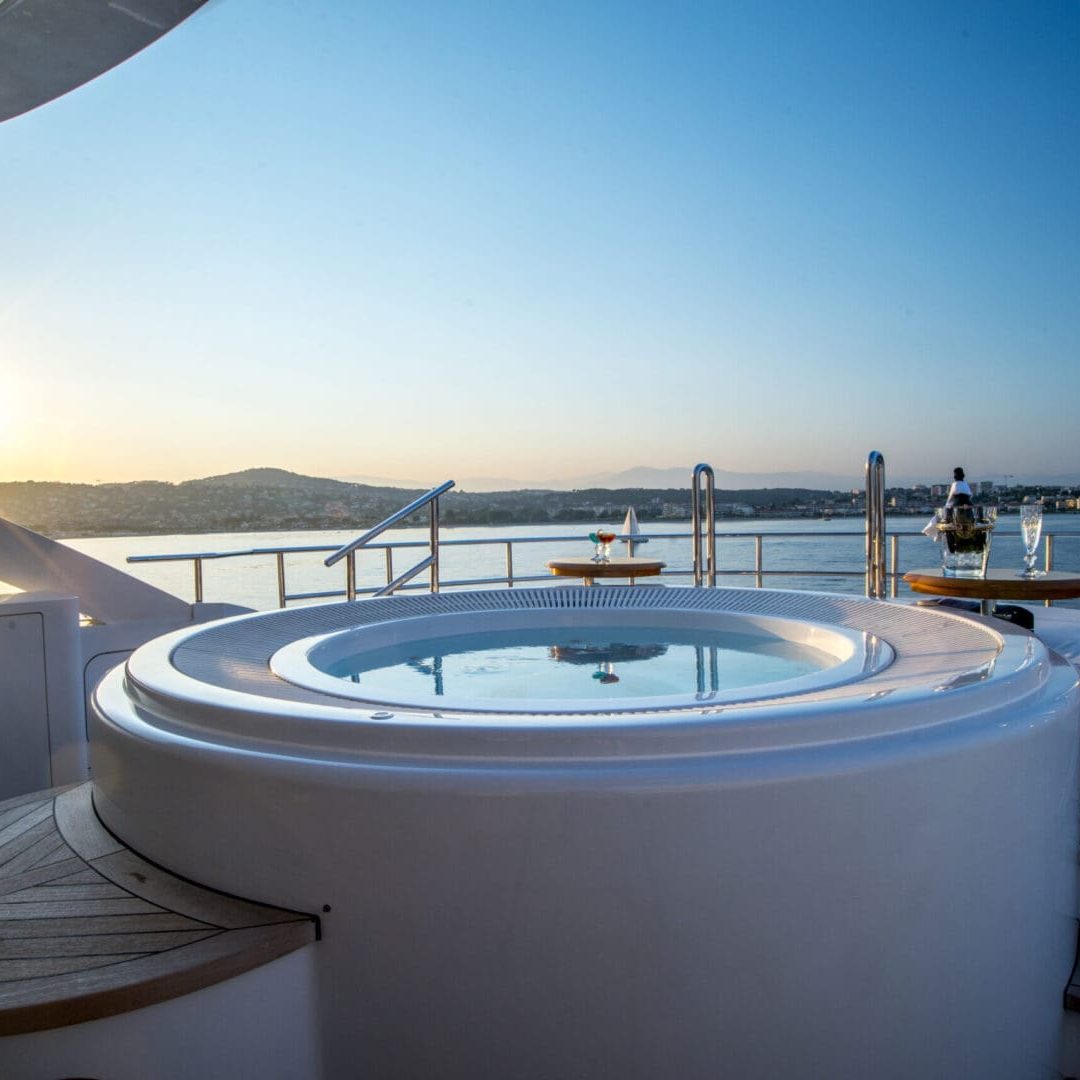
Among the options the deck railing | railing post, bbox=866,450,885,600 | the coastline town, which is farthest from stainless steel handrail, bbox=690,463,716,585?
railing post, bbox=866,450,885,600

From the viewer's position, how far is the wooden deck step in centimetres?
82

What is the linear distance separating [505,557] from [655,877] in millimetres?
3446

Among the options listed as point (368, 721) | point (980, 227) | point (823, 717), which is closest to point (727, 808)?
point (823, 717)

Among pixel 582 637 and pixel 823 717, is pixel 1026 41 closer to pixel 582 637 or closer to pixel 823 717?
pixel 582 637

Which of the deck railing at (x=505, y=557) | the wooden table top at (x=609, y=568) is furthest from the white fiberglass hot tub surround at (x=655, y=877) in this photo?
the wooden table top at (x=609, y=568)

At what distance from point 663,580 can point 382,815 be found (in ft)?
14.0

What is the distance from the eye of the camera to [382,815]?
0.88m

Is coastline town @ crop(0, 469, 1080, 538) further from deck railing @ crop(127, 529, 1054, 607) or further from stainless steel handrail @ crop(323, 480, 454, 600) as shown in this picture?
stainless steel handrail @ crop(323, 480, 454, 600)

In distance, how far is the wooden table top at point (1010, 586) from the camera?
1.74 meters

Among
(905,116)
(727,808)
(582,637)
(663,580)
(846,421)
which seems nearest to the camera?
(727,808)

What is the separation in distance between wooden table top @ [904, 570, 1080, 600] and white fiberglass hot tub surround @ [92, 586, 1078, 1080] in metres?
0.84

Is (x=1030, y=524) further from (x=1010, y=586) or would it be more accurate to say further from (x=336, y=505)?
(x=336, y=505)

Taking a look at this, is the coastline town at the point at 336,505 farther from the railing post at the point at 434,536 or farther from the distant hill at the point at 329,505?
the railing post at the point at 434,536

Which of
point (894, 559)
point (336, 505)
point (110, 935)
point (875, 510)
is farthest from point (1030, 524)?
point (336, 505)
